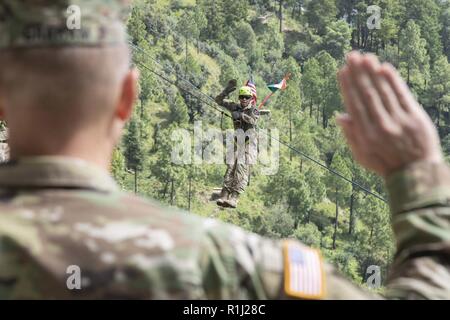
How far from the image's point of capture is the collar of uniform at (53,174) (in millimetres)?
1245

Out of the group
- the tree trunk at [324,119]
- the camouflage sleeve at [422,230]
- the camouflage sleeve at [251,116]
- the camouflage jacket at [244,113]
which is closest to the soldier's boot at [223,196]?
the camouflage jacket at [244,113]

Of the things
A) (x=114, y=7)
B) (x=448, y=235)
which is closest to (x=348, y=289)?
(x=448, y=235)

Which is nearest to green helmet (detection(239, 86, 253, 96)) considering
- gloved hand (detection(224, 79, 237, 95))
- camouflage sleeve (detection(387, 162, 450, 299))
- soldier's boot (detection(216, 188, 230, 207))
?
gloved hand (detection(224, 79, 237, 95))

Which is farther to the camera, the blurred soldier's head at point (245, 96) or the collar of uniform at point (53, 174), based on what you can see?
the blurred soldier's head at point (245, 96)

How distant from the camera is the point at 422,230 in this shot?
131cm

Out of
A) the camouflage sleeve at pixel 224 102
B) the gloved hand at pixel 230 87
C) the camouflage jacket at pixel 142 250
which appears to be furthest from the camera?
the gloved hand at pixel 230 87

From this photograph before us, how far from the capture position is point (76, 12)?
1.27m

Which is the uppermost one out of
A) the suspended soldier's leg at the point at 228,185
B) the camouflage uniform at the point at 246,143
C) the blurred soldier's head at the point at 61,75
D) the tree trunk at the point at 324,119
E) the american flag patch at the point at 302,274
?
the blurred soldier's head at the point at 61,75

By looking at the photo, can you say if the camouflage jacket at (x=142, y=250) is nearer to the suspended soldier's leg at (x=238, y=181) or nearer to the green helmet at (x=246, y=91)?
the green helmet at (x=246, y=91)

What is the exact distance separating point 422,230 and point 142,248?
41 cm

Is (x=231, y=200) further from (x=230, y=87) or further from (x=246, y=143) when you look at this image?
(x=230, y=87)

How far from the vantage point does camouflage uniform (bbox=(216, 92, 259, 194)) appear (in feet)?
35.9

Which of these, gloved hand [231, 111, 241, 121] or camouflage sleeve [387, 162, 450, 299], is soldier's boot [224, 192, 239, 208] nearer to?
gloved hand [231, 111, 241, 121]

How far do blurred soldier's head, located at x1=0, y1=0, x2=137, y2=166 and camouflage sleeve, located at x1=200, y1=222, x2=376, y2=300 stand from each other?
21 centimetres
